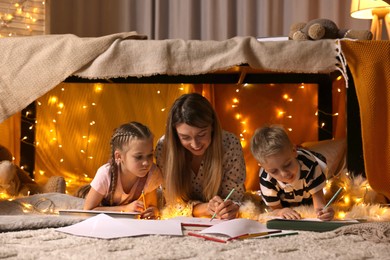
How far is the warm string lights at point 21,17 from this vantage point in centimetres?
321

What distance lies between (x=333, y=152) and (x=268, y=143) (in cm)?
61

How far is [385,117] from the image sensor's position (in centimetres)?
199

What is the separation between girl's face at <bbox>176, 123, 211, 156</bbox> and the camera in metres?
1.86

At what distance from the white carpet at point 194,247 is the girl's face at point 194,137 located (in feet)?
1.57

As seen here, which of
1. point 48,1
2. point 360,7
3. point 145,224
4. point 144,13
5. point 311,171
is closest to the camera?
point 145,224

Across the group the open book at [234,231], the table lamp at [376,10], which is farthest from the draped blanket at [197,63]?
the table lamp at [376,10]

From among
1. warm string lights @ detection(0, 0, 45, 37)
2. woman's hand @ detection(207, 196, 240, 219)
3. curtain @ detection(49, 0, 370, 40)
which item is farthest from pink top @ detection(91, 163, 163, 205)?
curtain @ detection(49, 0, 370, 40)

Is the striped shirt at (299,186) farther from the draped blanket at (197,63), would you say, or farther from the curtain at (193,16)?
the curtain at (193,16)

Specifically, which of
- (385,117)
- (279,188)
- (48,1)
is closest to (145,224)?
(279,188)

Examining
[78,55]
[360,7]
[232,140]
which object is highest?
[360,7]

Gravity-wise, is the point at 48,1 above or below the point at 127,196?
above

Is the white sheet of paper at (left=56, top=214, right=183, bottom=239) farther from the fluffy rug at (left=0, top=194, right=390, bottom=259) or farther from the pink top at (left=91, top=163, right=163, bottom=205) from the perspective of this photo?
the pink top at (left=91, top=163, right=163, bottom=205)

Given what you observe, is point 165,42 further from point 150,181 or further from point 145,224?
point 145,224

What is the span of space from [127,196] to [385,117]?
0.79 meters
